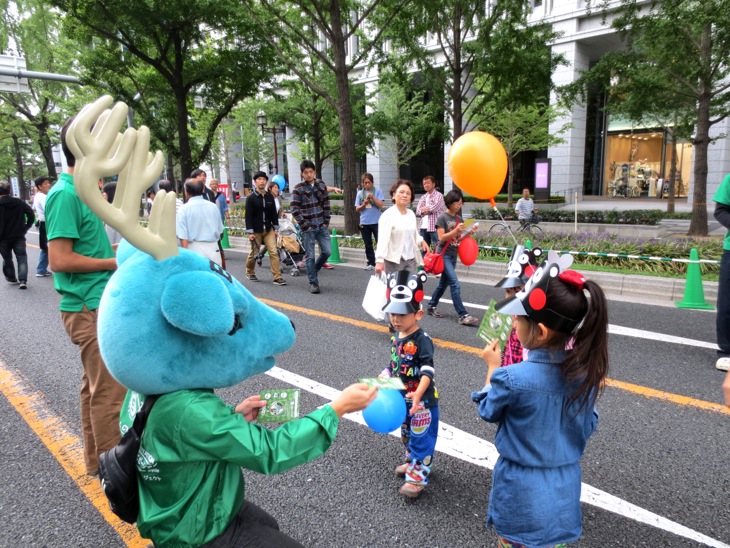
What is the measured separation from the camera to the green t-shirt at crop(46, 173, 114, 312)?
2744 mm

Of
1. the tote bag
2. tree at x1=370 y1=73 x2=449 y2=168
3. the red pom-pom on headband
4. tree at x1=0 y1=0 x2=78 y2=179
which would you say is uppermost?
tree at x1=0 y1=0 x2=78 y2=179

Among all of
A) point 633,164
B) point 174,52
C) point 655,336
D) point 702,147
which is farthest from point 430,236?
point 633,164

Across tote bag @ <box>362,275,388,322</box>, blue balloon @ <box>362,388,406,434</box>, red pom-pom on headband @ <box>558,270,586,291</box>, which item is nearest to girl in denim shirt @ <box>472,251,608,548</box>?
red pom-pom on headband @ <box>558,270,586,291</box>

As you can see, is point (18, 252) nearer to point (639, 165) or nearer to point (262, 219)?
point (262, 219)

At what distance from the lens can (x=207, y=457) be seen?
1491mm

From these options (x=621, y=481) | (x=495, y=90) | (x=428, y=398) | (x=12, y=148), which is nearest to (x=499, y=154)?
(x=428, y=398)

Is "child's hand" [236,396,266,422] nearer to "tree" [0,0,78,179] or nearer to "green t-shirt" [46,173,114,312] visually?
"green t-shirt" [46,173,114,312]

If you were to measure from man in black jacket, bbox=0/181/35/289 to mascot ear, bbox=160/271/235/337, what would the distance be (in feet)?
32.7

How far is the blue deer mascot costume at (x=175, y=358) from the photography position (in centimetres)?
142

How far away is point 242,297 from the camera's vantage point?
1635mm

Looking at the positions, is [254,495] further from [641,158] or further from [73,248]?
[641,158]

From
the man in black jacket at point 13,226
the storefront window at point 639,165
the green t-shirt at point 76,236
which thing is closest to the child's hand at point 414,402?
the green t-shirt at point 76,236

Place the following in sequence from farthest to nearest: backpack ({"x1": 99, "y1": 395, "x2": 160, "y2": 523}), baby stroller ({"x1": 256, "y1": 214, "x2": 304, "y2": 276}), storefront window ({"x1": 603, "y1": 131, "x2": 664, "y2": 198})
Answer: storefront window ({"x1": 603, "y1": 131, "x2": 664, "y2": 198}) < baby stroller ({"x1": 256, "y1": 214, "x2": 304, "y2": 276}) < backpack ({"x1": 99, "y1": 395, "x2": 160, "y2": 523})

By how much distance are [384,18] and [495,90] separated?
3525 mm
